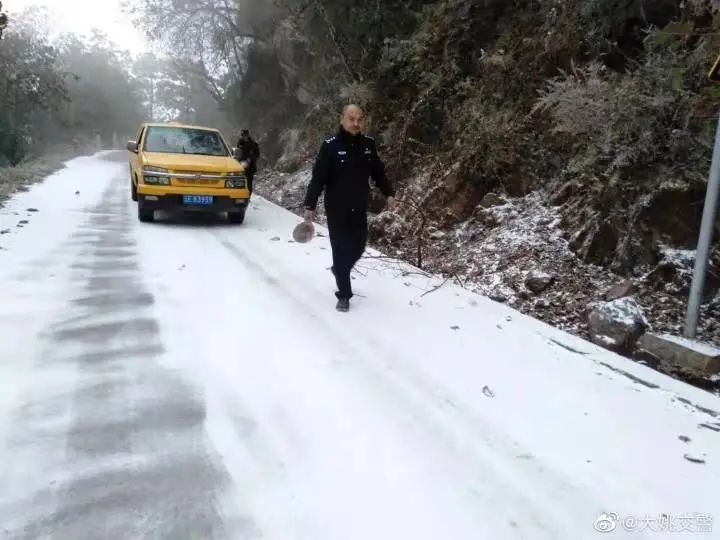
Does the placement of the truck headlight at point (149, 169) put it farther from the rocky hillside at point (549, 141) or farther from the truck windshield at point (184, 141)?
the rocky hillside at point (549, 141)

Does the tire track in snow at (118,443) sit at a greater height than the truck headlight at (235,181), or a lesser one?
lesser

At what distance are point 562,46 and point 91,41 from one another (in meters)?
62.0

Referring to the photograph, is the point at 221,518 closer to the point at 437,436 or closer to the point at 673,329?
the point at 437,436

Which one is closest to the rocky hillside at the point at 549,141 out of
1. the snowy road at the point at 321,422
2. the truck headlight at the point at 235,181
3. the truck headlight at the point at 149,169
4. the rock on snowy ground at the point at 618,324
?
the rock on snowy ground at the point at 618,324

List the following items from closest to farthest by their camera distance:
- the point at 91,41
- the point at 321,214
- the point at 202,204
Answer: the point at 202,204 → the point at 321,214 → the point at 91,41

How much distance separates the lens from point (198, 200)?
923 centimetres

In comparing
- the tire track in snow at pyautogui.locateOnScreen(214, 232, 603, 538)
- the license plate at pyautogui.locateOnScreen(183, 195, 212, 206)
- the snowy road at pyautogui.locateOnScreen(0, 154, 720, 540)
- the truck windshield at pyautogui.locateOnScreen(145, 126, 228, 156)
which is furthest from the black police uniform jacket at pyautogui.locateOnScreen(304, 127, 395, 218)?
the truck windshield at pyautogui.locateOnScreen(145, 126, 228, 156)

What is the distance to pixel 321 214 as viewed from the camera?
1211cm

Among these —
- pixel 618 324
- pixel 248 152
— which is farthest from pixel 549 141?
pixel 248 152

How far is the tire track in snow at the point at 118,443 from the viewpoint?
2316 mm

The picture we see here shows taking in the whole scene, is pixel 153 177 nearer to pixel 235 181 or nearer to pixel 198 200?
pixel 198 200

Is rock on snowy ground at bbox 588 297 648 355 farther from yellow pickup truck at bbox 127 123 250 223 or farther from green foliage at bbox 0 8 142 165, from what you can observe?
green foliage at bbox 0 8 142 165

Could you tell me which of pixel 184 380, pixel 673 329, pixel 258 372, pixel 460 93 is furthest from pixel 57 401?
pixel 460 93

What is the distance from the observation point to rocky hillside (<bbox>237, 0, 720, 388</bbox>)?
5832mm
